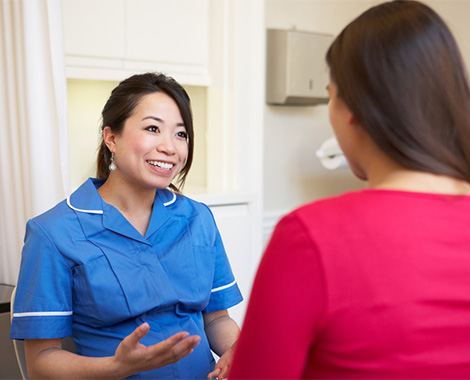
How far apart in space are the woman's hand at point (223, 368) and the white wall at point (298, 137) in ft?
4.80

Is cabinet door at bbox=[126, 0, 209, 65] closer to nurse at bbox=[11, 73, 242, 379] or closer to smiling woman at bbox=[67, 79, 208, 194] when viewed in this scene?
smiling woman at bbox=[67, 79, 208, 194]

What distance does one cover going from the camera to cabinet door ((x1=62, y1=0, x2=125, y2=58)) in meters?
2.15

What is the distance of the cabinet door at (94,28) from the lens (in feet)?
7.07

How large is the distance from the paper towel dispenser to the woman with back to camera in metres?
2.02

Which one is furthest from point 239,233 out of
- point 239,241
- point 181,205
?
point 181,205

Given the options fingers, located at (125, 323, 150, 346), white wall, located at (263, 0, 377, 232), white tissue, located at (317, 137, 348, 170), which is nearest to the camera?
fingers, located at (125, 323, 150, 346)

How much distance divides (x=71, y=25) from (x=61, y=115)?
0.55 m

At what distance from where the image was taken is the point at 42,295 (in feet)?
4.01

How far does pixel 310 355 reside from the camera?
26.7 inches

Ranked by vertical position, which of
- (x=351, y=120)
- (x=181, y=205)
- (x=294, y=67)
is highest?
(x=294, y=67)

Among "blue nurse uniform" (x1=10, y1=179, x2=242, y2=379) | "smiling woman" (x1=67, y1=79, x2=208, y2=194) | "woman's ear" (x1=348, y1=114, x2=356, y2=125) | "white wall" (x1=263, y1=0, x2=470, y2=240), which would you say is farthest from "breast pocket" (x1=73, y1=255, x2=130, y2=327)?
"white wall" (x1=263, y1=0, x2=470, y2=240)

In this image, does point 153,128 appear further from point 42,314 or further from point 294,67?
point 294,67

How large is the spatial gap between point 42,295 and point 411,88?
88cm

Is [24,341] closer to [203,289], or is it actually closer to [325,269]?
[203,289]
